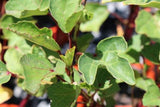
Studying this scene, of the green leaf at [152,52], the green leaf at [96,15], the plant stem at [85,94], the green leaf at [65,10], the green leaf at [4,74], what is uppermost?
the green leaf at [65,10]

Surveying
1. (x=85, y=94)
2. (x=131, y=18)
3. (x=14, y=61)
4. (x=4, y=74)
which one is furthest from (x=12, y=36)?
(x=131, y=18)

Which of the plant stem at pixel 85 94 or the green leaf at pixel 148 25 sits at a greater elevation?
the green leaf at pixel 148 25

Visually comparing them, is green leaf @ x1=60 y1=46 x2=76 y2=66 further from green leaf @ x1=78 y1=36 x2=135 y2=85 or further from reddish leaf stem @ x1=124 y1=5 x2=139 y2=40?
reddish leaf stem @ x1=124 y1=5 x2=139 y2=40

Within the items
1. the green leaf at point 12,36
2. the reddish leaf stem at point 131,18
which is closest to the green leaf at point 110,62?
the green leaf at point 12,36

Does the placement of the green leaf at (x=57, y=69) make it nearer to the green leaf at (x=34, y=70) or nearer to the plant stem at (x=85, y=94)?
the green leaf at (x=34, y=70)

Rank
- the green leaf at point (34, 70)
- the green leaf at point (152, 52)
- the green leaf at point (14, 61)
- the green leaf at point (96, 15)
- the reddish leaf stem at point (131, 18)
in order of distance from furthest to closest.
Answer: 1. the green leaf at point (96, 15)
2. the reddish leaf stem at point (131, 18)
3. the green leaf at point (152, 52)
4. the green leaf at point (14, 61)
5. the green leaf at point (34, 70)

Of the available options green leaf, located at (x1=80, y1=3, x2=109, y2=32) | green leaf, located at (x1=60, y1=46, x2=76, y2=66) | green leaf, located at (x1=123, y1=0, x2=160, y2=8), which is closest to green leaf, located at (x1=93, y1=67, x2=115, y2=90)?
green leaf, located at (x1=60, y1=46, x2=76, y2=66)

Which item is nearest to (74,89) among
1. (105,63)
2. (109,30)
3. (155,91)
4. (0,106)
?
(105,63)
